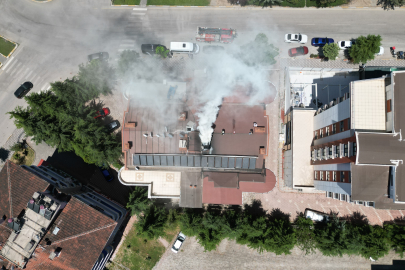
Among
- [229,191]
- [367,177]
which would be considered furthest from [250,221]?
[367,177]

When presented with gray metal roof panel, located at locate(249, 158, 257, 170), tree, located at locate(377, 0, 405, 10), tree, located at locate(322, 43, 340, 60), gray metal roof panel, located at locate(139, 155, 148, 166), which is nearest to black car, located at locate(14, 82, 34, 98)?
gray metal roof panel, located at locate(139, 155, 148, 166)

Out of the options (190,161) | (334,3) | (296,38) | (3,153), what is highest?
(334,3)

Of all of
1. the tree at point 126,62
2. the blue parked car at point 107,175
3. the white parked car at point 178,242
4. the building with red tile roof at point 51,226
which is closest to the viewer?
the building with red tile roof at point 51,226

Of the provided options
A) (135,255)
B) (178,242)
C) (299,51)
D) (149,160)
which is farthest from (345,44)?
(135,255)

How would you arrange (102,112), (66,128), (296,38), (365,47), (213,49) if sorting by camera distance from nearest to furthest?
(66,128) → (365,47) → (102,112) → (296,38) → (213,49)

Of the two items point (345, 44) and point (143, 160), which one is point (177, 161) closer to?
point (143, 160)

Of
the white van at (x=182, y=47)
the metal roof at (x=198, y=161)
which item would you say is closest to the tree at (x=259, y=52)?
the white van at (x=182, y=47)

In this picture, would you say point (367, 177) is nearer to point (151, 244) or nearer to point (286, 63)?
point (286, 63)

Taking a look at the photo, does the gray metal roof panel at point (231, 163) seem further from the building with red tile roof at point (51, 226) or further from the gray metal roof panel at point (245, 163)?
the building with red tile roof at point (51, 226)
